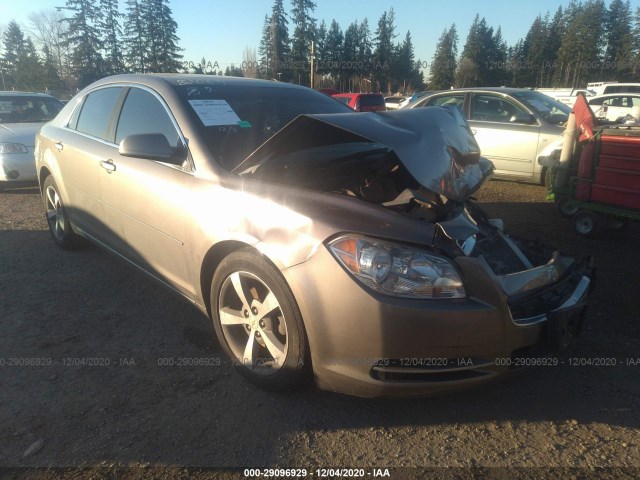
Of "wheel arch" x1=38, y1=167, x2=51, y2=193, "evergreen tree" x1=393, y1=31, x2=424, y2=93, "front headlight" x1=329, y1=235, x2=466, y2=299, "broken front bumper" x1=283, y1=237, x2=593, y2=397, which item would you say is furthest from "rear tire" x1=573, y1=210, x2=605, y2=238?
"evergreen tree" x1=393, y1=31, x2=424, y2=93

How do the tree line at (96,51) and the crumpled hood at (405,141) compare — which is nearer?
the crumpled hood at (405,141)

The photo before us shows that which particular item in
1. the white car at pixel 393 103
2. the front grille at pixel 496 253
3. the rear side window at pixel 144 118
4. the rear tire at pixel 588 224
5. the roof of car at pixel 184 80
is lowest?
the rear tire at pixel 588 224

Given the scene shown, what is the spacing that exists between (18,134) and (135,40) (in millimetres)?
44762

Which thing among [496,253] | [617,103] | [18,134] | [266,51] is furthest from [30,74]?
[496,253]

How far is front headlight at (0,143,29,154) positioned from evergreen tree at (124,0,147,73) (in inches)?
1701

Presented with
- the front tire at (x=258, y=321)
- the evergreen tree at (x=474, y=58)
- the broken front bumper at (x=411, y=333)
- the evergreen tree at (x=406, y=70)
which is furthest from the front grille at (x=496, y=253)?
the evergreen tree at (x=406, y=70)

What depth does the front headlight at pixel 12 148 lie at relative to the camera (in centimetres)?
731

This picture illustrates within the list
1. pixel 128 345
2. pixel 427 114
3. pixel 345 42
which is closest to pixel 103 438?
pixel 128 345

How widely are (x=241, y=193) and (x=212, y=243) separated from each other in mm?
336

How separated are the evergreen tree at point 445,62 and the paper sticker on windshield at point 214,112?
65.9 m

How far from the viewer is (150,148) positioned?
273 cm

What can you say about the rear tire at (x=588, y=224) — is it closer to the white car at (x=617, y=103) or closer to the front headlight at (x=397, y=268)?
the front headlight at (x=397, y=268)

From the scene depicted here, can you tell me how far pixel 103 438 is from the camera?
2172 mm

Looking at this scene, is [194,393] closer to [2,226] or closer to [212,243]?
[212,243]
